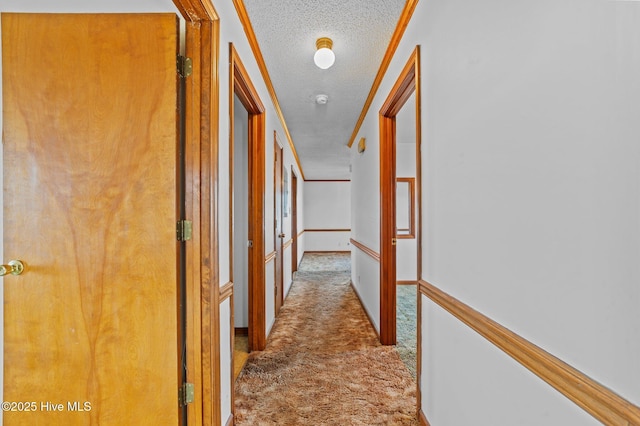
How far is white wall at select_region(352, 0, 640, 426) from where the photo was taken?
0.59 m

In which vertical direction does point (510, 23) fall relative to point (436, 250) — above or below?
above

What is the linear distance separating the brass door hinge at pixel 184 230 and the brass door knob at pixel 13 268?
25.1 inches

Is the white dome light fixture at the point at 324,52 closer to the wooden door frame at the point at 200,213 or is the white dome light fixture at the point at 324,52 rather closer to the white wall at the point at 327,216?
the wooden door frame at the point at 200,213

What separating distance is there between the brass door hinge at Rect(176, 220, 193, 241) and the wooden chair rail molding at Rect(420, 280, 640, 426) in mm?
1173

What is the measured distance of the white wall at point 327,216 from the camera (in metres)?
9.23

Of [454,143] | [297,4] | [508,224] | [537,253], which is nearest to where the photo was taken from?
[537,253]

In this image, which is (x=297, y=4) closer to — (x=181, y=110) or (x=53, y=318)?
(x=181, y=110)

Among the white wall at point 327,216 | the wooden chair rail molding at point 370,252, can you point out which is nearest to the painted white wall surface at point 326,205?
the white wall at point 327,216

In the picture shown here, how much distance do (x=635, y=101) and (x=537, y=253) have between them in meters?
0.39

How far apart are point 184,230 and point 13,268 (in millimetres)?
682

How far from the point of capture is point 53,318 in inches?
51.1

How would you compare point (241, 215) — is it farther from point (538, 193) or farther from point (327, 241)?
point (327, 241)

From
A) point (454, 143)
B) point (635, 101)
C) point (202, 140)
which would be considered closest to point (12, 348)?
point (202, 140)

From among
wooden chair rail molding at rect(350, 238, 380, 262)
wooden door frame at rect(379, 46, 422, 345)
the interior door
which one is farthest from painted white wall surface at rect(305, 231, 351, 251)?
wooden door frame at rect(379, 46, 422, 345)
